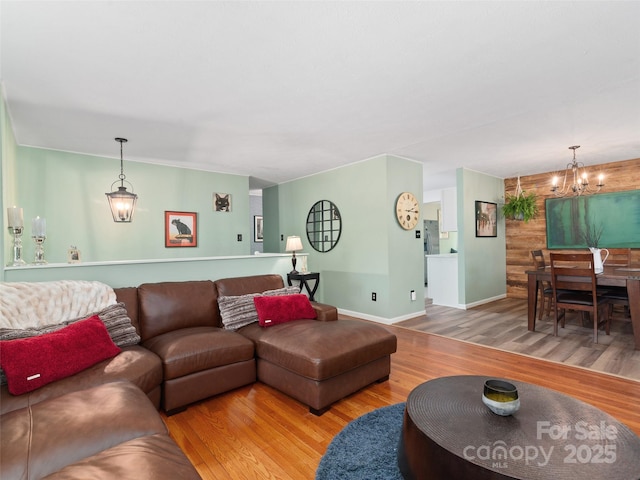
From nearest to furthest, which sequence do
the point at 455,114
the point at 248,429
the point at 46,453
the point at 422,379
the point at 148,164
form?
1. the point at 46,453
2. the point at 248,429
3. the point at 422,379
4. the point at 455,114
5. the point at 148,164

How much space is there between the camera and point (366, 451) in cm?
173

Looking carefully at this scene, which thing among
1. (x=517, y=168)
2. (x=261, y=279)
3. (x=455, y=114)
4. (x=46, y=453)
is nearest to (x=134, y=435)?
(x=46, y=453)

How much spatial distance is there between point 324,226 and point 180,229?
90.1 inches

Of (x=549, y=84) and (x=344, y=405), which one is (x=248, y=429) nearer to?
(x=344, y=405)

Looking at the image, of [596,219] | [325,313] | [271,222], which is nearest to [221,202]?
[271,222]

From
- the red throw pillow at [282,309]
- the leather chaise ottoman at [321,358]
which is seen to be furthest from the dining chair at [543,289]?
the red throw pillow at [282,309]

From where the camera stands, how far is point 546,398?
1.58 metres

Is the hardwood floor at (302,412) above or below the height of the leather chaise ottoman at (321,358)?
below

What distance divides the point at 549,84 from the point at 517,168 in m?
3.35

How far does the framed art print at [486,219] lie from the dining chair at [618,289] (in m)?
1.69

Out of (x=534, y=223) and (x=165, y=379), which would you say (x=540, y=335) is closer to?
(x=534, y=223)

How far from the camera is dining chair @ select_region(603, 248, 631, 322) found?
3.75m

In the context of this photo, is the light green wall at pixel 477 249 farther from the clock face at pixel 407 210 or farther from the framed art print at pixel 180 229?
the framed art print at pixel 180 229

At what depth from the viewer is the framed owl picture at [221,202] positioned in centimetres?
529
